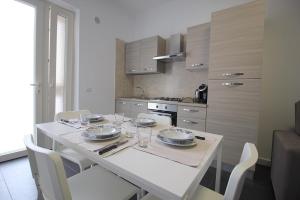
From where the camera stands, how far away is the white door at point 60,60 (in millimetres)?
2506

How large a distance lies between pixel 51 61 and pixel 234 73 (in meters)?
2.70

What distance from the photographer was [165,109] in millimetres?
2695

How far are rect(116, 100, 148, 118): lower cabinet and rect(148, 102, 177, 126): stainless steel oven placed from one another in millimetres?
146

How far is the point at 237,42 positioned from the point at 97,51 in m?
2.33

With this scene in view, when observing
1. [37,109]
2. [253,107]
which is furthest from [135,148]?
[37,109]

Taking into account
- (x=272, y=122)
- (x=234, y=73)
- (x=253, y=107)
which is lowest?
(x=272, y=122)

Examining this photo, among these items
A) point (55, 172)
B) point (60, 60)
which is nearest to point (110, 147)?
point (55, 172)

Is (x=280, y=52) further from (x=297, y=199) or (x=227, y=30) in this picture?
(x=297, y=199)

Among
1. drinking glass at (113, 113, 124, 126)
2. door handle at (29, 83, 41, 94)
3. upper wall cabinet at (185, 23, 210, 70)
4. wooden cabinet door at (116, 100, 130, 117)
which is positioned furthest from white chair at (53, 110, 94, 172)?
upper wall cabinet at (185, 23, 210, 70)

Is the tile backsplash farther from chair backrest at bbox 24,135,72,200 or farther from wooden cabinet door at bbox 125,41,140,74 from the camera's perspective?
chair backrest at bbox 24,135,72,200

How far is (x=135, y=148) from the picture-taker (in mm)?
911

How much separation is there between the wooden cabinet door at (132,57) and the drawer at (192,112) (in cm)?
139

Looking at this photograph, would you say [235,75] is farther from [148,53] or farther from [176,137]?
[148,53]

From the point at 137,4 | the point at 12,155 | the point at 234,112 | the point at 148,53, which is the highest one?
the point at 137,4
